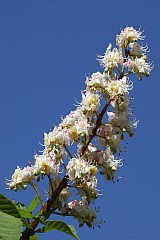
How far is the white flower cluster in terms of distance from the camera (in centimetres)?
306

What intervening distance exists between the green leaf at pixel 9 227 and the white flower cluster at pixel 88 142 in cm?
81

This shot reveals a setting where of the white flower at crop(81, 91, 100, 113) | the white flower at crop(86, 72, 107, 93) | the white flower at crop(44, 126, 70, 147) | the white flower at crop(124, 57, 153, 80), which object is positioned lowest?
the white flower at crop(44, 126, 70, 147)

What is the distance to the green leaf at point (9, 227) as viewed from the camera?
204 centimetres

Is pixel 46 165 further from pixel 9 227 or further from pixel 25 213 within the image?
pixel 9 227

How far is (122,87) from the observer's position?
3.23m

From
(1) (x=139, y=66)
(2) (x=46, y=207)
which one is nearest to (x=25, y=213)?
(2) (x=46, y=207)

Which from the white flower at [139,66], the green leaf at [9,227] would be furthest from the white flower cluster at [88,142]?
the green leaf at [9,227]

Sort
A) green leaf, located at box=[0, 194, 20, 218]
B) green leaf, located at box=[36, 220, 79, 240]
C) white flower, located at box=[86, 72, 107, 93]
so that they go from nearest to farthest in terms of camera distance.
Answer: green leaf, located at box=[0, 194, 20, 218] < green leaf, located at box=[36, 220, 79, 240] < white flower, located at box=[86, 72, 107, 93]

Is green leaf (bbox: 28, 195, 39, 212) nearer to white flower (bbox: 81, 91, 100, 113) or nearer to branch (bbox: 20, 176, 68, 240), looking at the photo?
branch (bbox: 20, 176, 68, 240)

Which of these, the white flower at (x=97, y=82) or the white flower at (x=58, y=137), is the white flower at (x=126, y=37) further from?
the white flower at (x=58, y=137)

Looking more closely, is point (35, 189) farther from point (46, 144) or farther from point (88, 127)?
point (88, 127)

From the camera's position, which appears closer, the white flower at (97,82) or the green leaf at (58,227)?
the green leaf at (58,227)

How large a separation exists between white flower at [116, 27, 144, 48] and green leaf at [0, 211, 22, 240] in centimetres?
192

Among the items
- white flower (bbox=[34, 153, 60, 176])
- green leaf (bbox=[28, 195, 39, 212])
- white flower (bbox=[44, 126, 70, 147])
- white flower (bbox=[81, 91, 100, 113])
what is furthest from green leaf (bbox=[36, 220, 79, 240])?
white flower (bbox=[81, 91, 100, 113])
